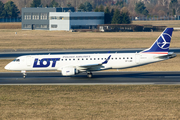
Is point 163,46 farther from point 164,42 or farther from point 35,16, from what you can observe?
point 35,16

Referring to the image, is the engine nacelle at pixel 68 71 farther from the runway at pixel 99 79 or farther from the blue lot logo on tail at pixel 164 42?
the blue lot logo on tail at pixel 164 42

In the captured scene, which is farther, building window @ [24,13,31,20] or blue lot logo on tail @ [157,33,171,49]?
building window @ [24,13,31,20]

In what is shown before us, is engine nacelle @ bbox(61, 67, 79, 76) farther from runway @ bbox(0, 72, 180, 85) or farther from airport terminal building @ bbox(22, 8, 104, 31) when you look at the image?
airport terminal building @ bbox(22, 8, 104, 31)

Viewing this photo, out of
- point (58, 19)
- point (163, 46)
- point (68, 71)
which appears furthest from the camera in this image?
point (58, 19)

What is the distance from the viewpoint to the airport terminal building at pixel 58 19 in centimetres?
14800

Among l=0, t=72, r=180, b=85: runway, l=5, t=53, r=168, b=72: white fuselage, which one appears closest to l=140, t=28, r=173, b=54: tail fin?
l=5, t=53, r=168, b=72: white fuselage

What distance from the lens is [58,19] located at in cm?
14875

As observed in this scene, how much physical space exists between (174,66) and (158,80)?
13129mm

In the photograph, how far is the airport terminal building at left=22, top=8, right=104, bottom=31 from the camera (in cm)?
14800

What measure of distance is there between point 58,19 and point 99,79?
111 metres

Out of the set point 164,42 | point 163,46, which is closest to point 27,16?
point 164,42

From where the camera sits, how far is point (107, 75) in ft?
147

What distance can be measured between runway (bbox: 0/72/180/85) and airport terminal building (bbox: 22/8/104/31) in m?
103

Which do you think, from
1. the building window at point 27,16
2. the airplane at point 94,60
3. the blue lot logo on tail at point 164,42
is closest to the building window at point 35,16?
the building window at point 27,16
